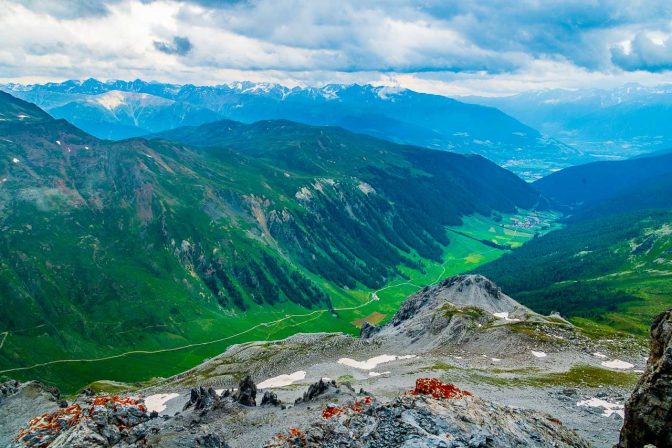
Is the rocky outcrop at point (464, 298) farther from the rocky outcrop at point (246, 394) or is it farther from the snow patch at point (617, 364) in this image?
the rocky outcrop at point (246, 394)

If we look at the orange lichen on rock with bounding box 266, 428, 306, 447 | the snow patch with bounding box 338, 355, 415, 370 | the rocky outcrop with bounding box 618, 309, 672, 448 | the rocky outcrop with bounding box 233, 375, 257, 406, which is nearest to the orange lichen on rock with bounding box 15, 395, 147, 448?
the orange lichen on rock with bounding box 266, 428, 306, 447

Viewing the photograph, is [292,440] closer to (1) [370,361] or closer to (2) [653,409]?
(2) [653,409]

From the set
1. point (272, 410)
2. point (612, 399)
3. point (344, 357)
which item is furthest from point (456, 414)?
point (344, 357)

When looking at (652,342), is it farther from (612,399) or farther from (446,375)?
(446,375)

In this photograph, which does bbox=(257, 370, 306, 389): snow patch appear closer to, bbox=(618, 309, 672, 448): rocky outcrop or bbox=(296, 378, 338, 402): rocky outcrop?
bbox=(296, 378, 338, 402): rocky outcrop

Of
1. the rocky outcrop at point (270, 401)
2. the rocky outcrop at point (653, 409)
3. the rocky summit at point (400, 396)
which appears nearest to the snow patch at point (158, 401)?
the rocky summit at point (400, 396)
